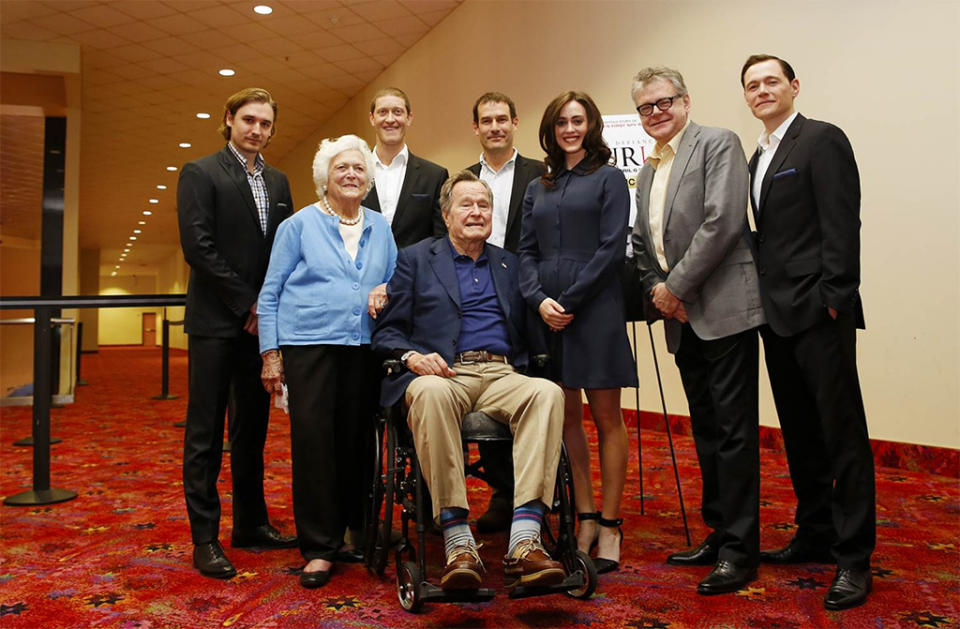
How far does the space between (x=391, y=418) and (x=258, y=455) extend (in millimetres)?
783

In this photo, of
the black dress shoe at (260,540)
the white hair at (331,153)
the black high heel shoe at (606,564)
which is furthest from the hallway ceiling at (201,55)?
the black high heel shoe at (606,564)

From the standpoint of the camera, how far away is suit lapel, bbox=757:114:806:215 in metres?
2.43

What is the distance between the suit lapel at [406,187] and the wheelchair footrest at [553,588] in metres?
1.65

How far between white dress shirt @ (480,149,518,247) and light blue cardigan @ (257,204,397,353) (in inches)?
30.3

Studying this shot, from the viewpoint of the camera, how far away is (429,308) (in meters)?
2.62

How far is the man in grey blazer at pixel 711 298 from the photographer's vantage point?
2.43m

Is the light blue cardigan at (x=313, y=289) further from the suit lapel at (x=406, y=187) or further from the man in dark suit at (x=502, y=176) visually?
the man in dark suit at (x=502, y=176)

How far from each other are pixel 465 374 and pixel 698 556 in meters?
1.05

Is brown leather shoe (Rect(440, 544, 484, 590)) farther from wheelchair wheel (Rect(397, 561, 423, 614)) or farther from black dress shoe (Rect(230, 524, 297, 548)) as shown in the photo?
black dress shoe (Rect(230, 524, 297, 548))

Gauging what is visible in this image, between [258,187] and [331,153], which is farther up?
[331,153]

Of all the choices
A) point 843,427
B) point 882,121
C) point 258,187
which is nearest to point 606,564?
point 843,427

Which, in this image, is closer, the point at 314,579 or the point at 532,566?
the point at 532,566

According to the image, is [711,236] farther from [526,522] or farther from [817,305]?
[526,522]

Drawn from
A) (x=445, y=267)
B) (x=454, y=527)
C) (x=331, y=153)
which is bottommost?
(x=454, y=527)
